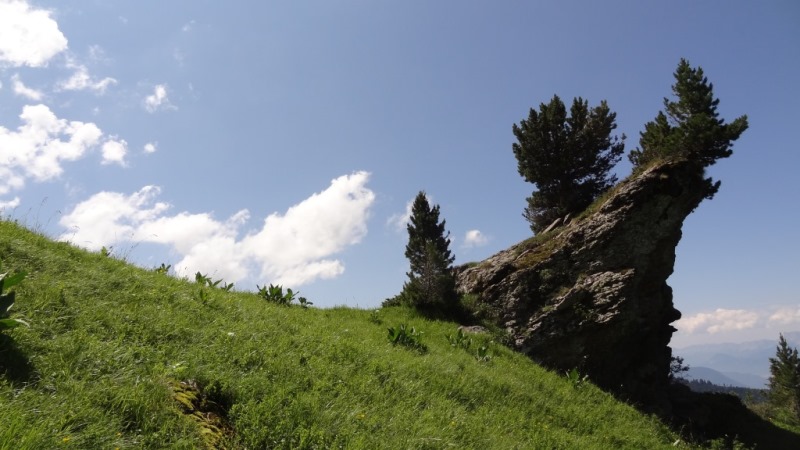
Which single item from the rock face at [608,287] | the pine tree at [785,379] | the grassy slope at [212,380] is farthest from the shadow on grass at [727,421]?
the pine tree at [785,379]

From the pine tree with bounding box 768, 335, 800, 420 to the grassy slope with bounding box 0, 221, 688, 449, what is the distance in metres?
65.3

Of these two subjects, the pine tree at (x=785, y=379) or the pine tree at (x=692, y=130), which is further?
the pine tree at (x=785, y=379)

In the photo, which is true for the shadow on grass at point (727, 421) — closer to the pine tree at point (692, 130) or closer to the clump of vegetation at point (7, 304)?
the pine tree at point (692, 130)

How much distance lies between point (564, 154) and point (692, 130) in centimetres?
823

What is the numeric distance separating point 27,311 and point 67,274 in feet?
6.16

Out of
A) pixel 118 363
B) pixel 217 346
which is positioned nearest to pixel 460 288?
pixel 217 346

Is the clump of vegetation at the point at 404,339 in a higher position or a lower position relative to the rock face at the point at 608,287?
lower

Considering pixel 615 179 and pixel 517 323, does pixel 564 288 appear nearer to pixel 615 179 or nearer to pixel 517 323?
pixel 517 323

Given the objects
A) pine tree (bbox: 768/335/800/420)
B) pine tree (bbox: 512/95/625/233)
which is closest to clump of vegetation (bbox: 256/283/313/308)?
pine tree (bbox: 512/95/625/233)

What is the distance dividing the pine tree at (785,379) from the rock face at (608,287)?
1961 inches

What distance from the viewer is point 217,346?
6641 mm

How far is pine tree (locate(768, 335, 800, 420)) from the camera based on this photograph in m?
55.7

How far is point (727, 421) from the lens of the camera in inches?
1109

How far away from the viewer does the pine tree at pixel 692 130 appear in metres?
23.3
